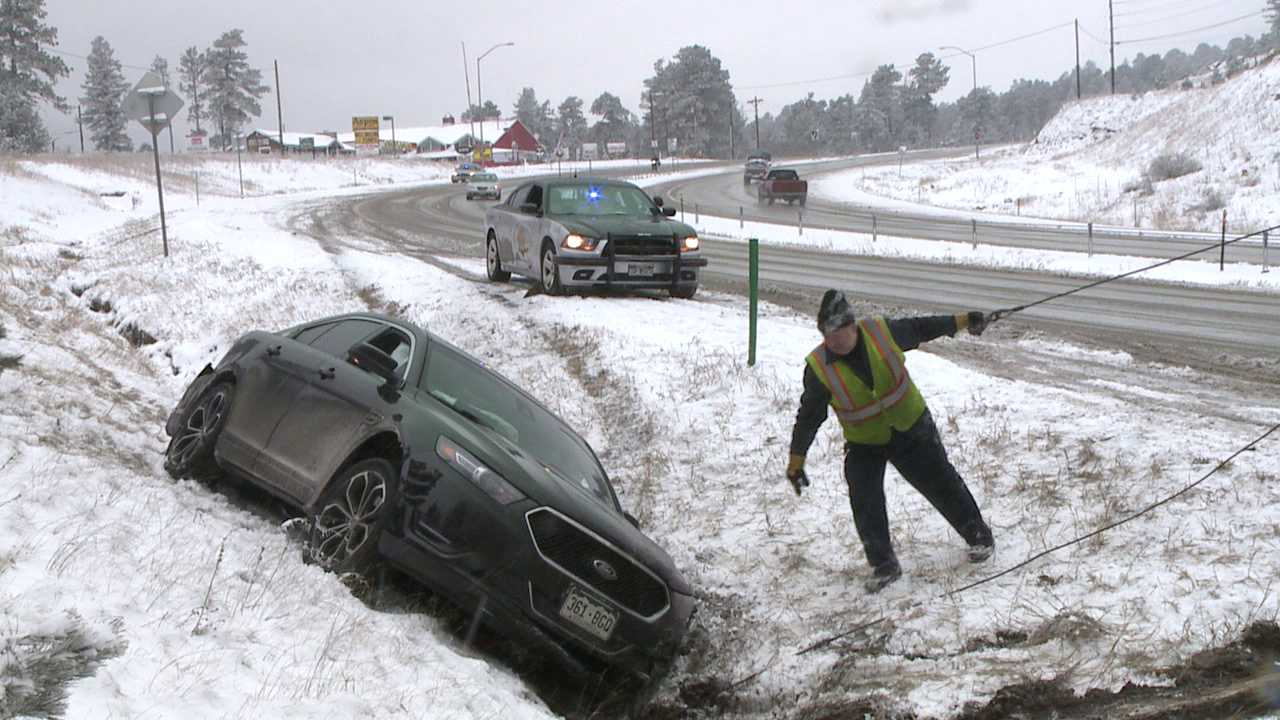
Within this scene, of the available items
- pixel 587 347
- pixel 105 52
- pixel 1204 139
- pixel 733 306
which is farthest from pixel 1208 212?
pixel 105 52

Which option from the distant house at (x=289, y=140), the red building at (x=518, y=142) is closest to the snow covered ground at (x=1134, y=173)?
the red building at (x=518, y=142)

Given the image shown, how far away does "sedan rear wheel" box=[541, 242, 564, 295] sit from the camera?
15583mm

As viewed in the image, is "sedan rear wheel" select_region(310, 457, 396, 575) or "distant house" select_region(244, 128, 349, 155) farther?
"distant house" select_region(244, 128, 349, 155)

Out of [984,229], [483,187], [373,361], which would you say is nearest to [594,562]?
[373,361]

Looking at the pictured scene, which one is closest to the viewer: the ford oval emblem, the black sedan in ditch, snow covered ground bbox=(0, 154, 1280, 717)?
snow covered ground bbox=(0, 154, 1280, 717)

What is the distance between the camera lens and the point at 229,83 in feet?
382

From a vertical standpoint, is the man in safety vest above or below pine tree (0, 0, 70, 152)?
below

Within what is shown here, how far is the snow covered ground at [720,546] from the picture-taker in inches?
167

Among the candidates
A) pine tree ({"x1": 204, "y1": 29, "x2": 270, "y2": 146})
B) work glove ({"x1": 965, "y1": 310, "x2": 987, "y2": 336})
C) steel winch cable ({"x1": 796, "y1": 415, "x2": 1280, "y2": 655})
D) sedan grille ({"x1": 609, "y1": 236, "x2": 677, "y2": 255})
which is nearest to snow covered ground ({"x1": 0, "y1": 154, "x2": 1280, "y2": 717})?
steel winch cable ({"x1": 796, "y1": 415, "x2": 1280, "y2": 655})

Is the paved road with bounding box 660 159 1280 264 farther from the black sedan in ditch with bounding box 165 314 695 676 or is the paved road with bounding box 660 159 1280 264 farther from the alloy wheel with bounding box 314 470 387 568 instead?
the alloy wheel with bounding box 314 470 387 568

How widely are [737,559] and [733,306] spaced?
902 centimetres

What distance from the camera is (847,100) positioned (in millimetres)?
159875

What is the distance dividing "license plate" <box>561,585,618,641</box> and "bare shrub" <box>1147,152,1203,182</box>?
47.0 meters

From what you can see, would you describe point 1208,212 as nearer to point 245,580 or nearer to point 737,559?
point 737,559
